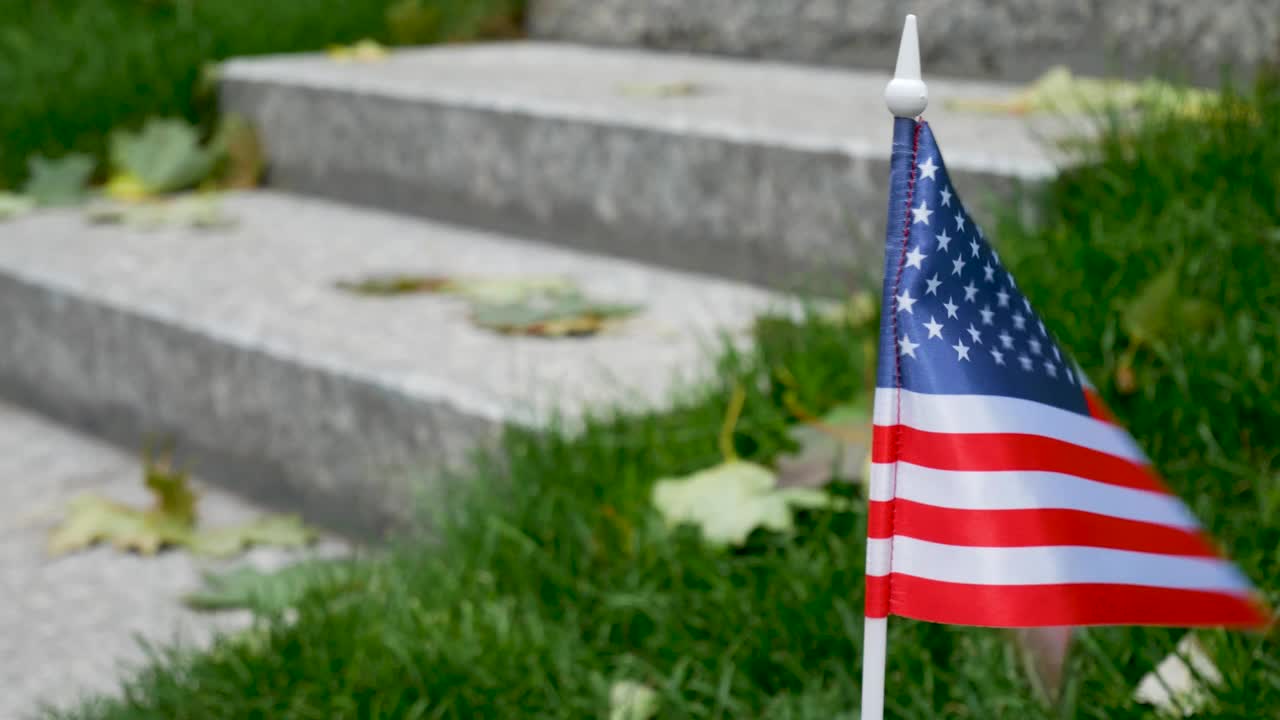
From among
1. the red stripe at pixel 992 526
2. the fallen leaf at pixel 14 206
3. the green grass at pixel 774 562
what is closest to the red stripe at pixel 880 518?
the red stripe at pixel 992 526

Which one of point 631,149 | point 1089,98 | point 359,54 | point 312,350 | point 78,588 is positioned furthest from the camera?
point 359,54

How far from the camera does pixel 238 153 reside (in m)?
3.27

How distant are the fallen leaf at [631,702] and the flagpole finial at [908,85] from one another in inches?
27.2

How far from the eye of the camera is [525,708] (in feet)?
4.55

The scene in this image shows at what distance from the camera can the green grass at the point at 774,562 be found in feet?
4.46

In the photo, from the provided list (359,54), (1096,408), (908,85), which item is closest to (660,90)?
(359,54)

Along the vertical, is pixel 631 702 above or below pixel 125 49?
below

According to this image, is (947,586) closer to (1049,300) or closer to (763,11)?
(1049,300)

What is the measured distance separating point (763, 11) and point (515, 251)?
3.39ft

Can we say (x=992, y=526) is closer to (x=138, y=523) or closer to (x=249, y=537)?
(x=249, y=537)

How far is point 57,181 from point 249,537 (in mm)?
1482

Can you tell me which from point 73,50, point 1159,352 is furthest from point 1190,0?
point 73,50

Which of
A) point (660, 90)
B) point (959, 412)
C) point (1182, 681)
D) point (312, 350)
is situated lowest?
point (1182, 681)

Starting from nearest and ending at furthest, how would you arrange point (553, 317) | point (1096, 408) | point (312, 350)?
point (1096, 408) < point (312, 350) < point (553, 317)
